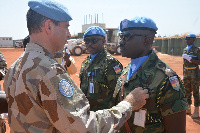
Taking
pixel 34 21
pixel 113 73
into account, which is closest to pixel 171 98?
pixel 34 21

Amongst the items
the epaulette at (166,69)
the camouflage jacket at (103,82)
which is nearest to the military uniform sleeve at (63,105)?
the epaulette at (166,69)

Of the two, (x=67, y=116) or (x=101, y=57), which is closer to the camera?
(x=67, y=116)

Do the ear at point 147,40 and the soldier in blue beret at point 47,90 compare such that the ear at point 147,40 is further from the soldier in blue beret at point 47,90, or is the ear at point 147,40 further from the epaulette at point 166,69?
the soldier in blue beret at point 47,90

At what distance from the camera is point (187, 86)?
6473 millimetres

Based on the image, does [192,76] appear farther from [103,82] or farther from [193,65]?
[103,82]

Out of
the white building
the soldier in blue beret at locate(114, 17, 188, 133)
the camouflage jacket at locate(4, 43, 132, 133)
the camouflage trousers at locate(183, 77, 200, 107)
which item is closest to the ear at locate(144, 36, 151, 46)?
the soldier in blue beret at locate(114, 17, 188, 133)

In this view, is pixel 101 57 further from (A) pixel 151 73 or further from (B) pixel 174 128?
(B) pixel 174 128

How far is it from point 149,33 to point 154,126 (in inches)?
39.3

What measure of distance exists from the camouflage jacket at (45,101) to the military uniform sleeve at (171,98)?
0.62 metres

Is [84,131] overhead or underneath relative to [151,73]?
underneath

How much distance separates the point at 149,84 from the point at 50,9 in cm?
118

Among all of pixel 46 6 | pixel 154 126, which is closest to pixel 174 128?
pixel 154 126

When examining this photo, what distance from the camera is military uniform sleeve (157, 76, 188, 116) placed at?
1.84m

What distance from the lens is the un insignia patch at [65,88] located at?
1358 mm
